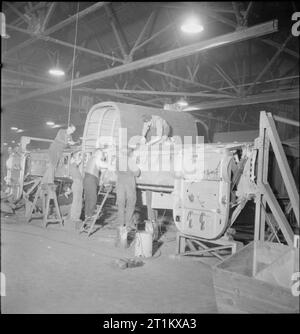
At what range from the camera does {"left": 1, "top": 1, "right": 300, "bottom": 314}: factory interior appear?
3.77 meters

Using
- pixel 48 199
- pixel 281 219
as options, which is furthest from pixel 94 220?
pixel 281 219

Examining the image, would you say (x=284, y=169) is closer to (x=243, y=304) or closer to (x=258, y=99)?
(x=243, y=304)

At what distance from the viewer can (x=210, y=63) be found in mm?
10172

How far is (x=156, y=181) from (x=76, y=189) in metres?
2.91

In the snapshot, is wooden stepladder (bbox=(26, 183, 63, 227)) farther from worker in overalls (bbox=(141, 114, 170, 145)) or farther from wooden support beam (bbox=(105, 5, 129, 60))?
wooden support beam (bbox=(105, 5, 129, 60))

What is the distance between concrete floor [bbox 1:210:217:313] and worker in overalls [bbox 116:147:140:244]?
0.69 metres

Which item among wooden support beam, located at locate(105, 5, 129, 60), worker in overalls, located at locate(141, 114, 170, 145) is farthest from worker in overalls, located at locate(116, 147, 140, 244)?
wooden support beam, located at locate(105, 5, 129, 60)

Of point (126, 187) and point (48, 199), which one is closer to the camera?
point (126, 187)

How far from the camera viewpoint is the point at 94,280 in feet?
14.7

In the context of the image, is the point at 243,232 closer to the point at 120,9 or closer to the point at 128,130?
the point at 128,130

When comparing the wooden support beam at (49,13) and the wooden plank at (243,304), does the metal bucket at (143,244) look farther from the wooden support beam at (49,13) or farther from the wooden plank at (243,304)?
the wooden support beam at (49,13)

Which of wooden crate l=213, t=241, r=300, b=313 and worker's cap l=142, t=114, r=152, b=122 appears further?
worker's cap l=142, t=114, r=152, b=122

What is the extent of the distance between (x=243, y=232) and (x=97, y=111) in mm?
5069
